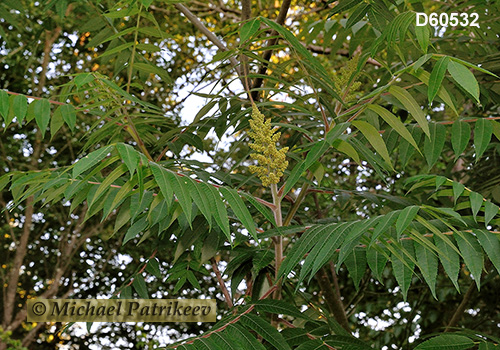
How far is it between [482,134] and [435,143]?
0.15m

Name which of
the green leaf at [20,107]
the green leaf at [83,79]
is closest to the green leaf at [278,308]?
the green leaf at [83,79]

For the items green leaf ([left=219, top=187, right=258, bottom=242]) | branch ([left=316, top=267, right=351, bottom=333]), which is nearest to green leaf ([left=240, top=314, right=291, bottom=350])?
green leaf ([left=219, top=187, right=258, bottom=242])

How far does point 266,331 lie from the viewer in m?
1.28

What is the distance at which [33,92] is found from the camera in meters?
5.16

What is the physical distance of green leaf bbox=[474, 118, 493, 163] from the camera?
1.42 m

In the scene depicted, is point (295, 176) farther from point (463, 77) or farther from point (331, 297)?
point (331, 297)

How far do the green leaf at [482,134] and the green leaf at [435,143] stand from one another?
0.11m

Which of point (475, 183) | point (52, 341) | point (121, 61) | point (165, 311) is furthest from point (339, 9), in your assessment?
point (52, 341)

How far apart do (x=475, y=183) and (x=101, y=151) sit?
6.56 ft

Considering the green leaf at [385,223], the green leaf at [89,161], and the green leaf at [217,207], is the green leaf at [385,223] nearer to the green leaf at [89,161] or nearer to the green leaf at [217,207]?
the green leaf at [217,207]

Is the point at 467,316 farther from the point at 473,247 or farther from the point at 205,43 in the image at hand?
the point at 205,43

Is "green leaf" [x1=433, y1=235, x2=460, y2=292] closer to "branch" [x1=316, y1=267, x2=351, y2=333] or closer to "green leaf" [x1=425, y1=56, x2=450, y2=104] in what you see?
"green leaf" [x1=425, y1=56, x2=450, y2=104]

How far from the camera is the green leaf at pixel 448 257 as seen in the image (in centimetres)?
120

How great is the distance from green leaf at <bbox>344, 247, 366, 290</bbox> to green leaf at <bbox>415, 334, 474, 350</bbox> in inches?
8.1
